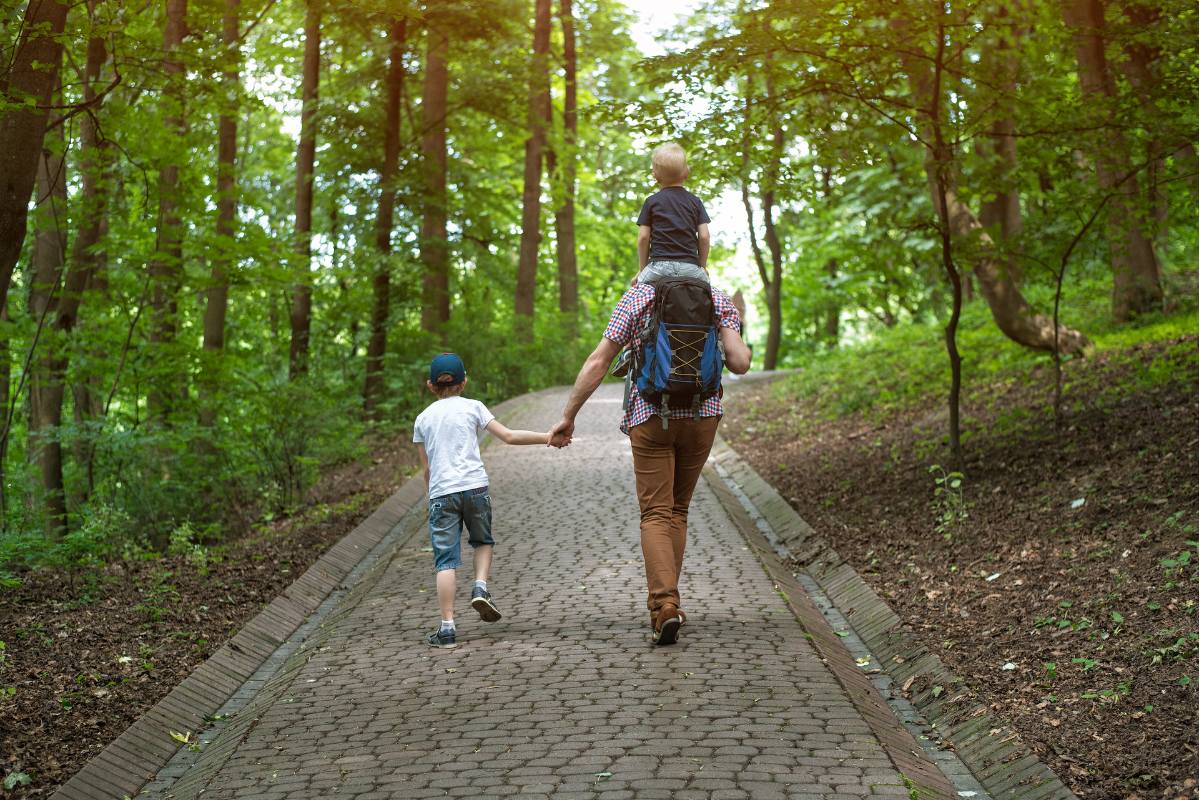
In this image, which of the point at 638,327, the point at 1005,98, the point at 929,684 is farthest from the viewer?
the point at 1005,98

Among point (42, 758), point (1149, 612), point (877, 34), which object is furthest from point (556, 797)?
point (877, 34)

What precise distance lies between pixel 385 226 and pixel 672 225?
50.6 ft

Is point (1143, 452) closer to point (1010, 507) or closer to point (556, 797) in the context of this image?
point (1010, 507)

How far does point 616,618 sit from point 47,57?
4.69m

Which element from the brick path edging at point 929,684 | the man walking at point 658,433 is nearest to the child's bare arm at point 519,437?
the man walking at point 658,433

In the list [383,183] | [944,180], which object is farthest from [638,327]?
[383,183]

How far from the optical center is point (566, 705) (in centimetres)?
561

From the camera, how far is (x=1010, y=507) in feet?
29.9

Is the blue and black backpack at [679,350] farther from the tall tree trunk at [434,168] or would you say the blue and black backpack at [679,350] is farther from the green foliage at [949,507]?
the tall tree trunk at [434,168]

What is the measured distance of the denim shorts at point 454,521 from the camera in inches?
274

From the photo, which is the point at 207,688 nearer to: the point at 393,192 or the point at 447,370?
the point at 447,370

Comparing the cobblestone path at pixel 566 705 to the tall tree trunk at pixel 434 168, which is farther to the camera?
the tall tree trunk at pixel 434 168

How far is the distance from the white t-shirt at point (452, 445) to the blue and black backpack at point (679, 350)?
1089mm

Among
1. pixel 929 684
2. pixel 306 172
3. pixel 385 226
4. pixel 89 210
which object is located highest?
pixel 306 172
